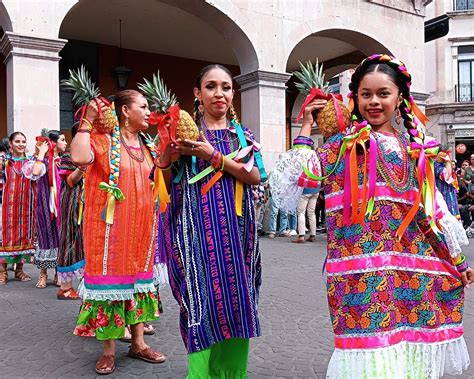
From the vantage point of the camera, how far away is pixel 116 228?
3.48 m

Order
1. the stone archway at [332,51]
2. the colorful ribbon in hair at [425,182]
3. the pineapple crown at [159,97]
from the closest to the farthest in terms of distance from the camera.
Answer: the colorful ribbon in hair at [425,182] < the pineapple crown at [159,97] < the stone archway at [332,51]

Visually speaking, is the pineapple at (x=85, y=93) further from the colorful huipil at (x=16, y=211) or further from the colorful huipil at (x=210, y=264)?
the colorful huipil at (x=16, y=211)

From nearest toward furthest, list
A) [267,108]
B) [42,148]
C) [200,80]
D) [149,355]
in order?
1. [200,80]
2. [149,355]
3. [42,148]
4. [267,108]

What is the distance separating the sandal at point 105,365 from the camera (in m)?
3.48

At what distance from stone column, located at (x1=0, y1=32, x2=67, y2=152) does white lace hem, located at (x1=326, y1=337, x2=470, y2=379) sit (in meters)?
7.51

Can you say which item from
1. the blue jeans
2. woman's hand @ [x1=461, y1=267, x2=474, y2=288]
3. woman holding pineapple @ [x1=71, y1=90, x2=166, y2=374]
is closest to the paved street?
woman holding pineapple @ [x1=71, y1=90, x2=166, y2=374]

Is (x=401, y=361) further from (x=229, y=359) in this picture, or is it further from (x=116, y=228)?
(x=116, y=228)

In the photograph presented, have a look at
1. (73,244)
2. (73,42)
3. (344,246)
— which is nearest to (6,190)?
(73,244)

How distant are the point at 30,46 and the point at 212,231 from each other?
7231mm

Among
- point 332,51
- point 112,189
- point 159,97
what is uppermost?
point 332,51

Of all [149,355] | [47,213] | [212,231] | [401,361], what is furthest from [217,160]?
[47,213]

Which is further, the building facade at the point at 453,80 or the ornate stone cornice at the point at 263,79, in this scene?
the building facade at the point at 453,80

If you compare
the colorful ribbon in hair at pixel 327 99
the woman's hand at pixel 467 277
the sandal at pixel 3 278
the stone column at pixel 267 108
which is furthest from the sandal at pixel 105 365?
the stone column at pixel 267 108

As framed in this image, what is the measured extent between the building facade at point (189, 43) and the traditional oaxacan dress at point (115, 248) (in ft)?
18.8
